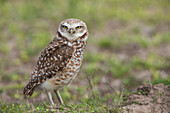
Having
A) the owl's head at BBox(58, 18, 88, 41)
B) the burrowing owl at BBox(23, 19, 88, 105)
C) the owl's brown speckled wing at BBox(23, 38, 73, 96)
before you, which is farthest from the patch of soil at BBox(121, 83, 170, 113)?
the owl's head at BBox(58, 18, 88, 41)

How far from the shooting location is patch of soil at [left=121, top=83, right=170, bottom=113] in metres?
4.72

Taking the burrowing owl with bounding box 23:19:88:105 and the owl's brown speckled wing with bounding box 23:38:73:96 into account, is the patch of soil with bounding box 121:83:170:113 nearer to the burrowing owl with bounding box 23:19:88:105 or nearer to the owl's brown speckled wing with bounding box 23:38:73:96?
the burrowing owl with bounding box 23:19:88:105

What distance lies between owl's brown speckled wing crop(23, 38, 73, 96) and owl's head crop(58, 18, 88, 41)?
0.18 metres

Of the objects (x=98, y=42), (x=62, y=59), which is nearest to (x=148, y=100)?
(x=62, y=59)

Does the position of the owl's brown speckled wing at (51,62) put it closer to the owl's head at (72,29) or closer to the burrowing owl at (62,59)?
the burrowing owl at (62,59)

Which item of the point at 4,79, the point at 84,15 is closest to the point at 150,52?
the point at 84,15

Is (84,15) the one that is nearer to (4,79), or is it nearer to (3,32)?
(3,32)

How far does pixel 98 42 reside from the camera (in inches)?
415

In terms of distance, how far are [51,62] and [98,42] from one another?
5.32 meters

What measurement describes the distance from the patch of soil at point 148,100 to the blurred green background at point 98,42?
1178mm

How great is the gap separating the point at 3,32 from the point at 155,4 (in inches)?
287

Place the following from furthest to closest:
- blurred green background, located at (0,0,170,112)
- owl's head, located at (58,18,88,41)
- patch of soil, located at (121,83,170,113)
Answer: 1. blurred green background, located at (0,0,170,112)
2. owl's head, located at (58,18,88,41)
3. patch of soil, located at (121,83,170,113)

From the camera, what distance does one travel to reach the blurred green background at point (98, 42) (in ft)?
25.5

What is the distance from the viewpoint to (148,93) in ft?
16.8
